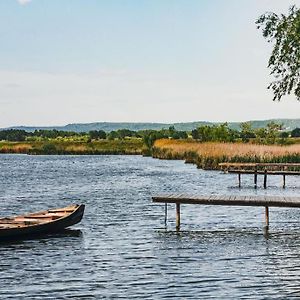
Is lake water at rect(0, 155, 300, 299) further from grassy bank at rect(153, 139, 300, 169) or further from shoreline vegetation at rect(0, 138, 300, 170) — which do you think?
shoreline vegetation at rect(0, 138, 300, 170)

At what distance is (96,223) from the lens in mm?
32219

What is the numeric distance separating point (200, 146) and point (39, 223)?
56640 millimetres

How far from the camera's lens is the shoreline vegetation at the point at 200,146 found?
206 ft

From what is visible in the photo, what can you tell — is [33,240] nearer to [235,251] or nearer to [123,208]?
[235,251]

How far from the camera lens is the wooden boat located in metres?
26.1

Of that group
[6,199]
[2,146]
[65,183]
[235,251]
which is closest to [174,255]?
[235,251]

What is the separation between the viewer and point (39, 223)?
90.2ft

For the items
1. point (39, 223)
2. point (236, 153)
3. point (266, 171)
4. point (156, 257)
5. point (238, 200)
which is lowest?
point (156, 257)

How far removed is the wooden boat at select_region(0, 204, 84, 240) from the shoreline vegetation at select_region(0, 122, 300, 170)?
1291 inches

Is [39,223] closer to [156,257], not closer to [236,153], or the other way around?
[156,257]

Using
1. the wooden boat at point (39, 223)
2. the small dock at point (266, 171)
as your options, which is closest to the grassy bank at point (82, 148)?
the small dock at point (266, 171)

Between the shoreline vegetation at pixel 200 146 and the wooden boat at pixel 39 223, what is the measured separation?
1291 inches

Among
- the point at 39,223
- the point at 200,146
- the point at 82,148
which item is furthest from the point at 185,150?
the point at 39,223

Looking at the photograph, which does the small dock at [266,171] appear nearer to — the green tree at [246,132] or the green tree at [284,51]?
the green tree at [284,51]
